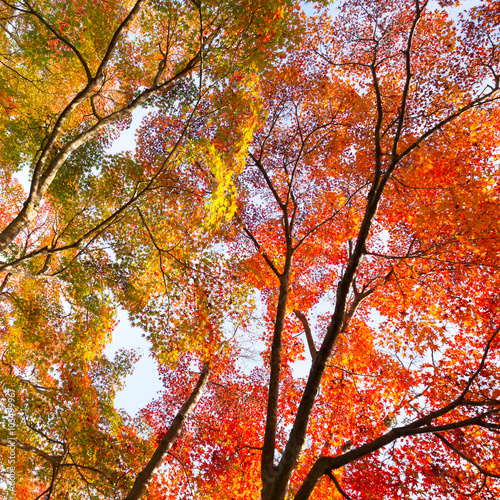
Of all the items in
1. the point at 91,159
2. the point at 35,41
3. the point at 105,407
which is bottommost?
the point at 105,407

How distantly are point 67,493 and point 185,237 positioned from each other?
5730mm

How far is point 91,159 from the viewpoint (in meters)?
7.55

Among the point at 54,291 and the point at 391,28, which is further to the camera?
Answer: the point at 54,291

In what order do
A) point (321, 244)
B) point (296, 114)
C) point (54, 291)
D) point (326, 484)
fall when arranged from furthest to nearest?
1. point (321, 244)
2. point (54, 291)
3. point (296, 114)
4. point (326, 484)

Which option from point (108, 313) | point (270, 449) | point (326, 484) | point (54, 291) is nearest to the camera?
point (270, 449)

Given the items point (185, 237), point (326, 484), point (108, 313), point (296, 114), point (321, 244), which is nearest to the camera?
point (185, 237)

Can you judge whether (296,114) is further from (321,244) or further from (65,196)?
(65,196)

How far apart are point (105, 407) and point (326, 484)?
6.46 metres

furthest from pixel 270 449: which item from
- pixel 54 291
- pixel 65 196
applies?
pixel 54 291

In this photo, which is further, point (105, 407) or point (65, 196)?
point (65, 196)

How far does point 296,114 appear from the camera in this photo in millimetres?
8875

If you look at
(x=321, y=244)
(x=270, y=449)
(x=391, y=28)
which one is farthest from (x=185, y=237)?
(x=391, y=28)

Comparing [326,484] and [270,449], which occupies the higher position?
[326,484]

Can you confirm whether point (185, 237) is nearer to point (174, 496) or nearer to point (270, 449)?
point (270, 449)
